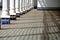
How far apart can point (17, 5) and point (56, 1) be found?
1751 cm

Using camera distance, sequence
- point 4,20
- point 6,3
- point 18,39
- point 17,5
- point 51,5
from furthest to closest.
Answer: point 51,5 < point 17,5 < point 6,3 < point 4,20 < point 18,39

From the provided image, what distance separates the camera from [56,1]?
32.4 metres

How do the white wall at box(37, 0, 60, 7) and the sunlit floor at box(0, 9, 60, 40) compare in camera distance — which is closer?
the sunlit floor at box(0, 9, 60, 40)

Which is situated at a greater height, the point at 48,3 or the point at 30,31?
the point at 48,3

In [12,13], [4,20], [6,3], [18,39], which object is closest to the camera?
[18,39]

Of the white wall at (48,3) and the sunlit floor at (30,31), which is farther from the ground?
the white wall at (48,3)

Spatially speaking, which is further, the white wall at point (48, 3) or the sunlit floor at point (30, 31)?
the white wall at point (48, 3)

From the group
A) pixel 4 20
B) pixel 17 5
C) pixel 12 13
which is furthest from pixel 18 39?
pixel 17 5

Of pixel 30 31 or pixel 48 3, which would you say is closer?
pixel 30 31

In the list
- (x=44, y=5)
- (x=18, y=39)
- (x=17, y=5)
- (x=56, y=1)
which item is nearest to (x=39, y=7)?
(x=44, y=5)

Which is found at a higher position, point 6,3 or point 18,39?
point 6,3

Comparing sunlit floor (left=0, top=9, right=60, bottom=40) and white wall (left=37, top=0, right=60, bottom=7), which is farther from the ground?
white wall (left=37, top=0, right=60, bottom=7)

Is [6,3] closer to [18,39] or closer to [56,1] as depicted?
[18,39]

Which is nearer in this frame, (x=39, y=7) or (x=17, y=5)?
(x=17, y=5)
